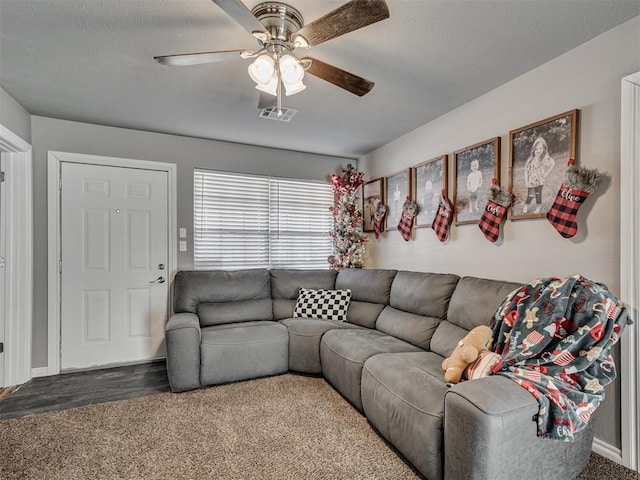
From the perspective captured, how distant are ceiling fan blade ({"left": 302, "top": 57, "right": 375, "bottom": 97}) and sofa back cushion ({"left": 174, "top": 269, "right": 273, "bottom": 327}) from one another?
231 centimetres

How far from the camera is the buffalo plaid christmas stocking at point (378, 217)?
12.8 ft

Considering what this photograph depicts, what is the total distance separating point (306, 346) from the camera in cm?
297

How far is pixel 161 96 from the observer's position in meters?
2.67

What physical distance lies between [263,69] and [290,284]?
246 cm

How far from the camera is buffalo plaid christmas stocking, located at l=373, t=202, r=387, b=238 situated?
389 cm

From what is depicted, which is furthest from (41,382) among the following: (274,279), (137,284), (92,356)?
(274,279)

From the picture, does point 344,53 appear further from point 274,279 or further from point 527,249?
point 274,279

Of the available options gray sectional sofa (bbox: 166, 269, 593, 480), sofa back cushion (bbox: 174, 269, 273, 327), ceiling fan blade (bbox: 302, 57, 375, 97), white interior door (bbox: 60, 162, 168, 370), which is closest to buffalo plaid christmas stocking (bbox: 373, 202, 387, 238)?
gray sectional sofa (bbox: 166, 269, 593, 480)

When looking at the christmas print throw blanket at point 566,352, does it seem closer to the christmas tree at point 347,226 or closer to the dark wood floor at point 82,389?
the christmas tree at point 347,226

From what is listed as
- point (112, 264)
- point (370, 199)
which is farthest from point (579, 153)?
point (112, 264)

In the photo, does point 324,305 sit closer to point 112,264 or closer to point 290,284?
point 290,284

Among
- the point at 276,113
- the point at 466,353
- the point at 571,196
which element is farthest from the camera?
the point at 276,113

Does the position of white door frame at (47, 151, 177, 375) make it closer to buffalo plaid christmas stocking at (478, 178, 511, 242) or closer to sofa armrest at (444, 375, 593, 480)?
sofa armrest at (444, 375, 593, 480)

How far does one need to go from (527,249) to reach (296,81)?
193 centimetres
